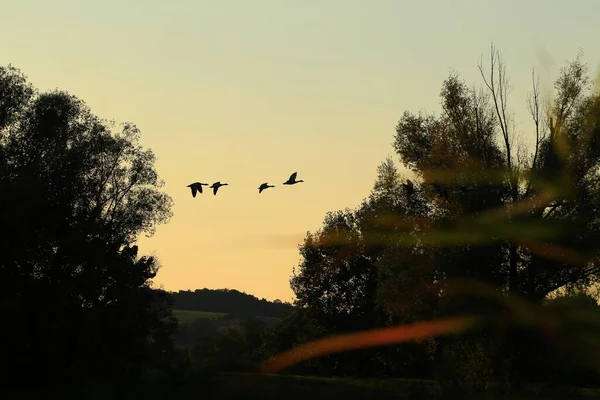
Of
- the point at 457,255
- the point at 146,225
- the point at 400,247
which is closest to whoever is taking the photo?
the point at 457,255

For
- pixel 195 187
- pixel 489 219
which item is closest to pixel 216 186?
pixel 195 187

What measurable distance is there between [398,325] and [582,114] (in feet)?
77.5

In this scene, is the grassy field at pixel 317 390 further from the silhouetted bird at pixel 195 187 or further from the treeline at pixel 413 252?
the silhouetted bird at pixel 195 187

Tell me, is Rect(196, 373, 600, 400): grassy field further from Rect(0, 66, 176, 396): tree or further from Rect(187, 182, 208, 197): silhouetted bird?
Rect(187, 182, 208, 197): silhouetted bird

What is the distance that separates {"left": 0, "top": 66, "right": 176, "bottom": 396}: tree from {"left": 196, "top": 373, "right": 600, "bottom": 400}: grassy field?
A: 230 inches

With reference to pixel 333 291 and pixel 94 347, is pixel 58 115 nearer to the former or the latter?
pixel 94 347

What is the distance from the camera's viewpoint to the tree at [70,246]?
49250 millimetres

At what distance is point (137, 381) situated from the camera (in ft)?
178

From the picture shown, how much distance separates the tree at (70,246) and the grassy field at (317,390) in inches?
230

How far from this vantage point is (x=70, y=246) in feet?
168

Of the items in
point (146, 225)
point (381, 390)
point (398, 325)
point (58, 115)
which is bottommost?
point (381, 390)

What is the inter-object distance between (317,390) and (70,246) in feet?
56.8

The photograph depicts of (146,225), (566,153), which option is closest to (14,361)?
(146,225)

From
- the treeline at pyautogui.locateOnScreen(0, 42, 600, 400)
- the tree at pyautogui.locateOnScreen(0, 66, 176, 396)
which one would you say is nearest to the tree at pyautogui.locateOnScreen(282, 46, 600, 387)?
the treeline at pyautogui.locateOnScreen(0, 42, 600, 400)
